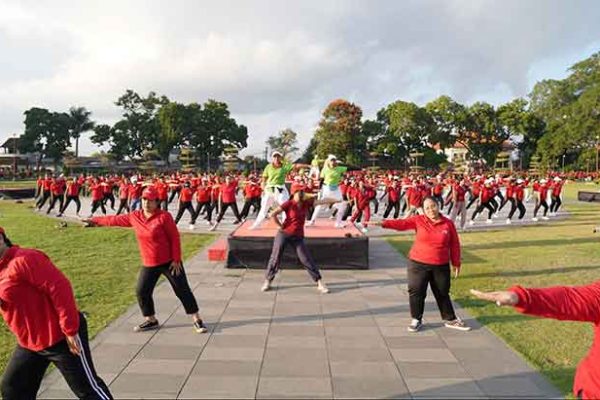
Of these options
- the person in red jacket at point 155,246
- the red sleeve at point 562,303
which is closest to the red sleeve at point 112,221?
the person in red jacket at point 155,246

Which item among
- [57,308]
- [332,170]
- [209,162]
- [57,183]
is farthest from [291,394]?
[209,162]

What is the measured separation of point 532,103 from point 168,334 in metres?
78.4

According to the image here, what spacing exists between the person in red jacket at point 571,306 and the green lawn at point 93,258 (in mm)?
5029

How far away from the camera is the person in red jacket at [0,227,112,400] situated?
329 centimetres

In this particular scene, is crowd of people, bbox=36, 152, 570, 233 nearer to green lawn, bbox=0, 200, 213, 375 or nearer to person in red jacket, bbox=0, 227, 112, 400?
green lawn, bbox=0, 200, 213, 375

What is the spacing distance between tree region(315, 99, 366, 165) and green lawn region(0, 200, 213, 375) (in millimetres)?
46785

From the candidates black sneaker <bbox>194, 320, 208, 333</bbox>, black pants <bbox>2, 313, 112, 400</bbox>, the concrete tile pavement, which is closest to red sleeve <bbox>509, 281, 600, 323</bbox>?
the concrete tile pavement

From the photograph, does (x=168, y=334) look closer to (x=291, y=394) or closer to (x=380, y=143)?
(x=291, y=394)

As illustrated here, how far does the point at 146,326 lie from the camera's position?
249 inches

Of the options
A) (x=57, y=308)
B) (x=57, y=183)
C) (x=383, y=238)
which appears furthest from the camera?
(x=57, y=183)

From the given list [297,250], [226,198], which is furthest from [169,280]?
[226,198]

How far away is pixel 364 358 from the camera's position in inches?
212

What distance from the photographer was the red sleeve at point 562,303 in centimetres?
248

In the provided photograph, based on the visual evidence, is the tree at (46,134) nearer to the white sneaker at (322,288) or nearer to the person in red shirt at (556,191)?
the person in red shirt at (556,191)
